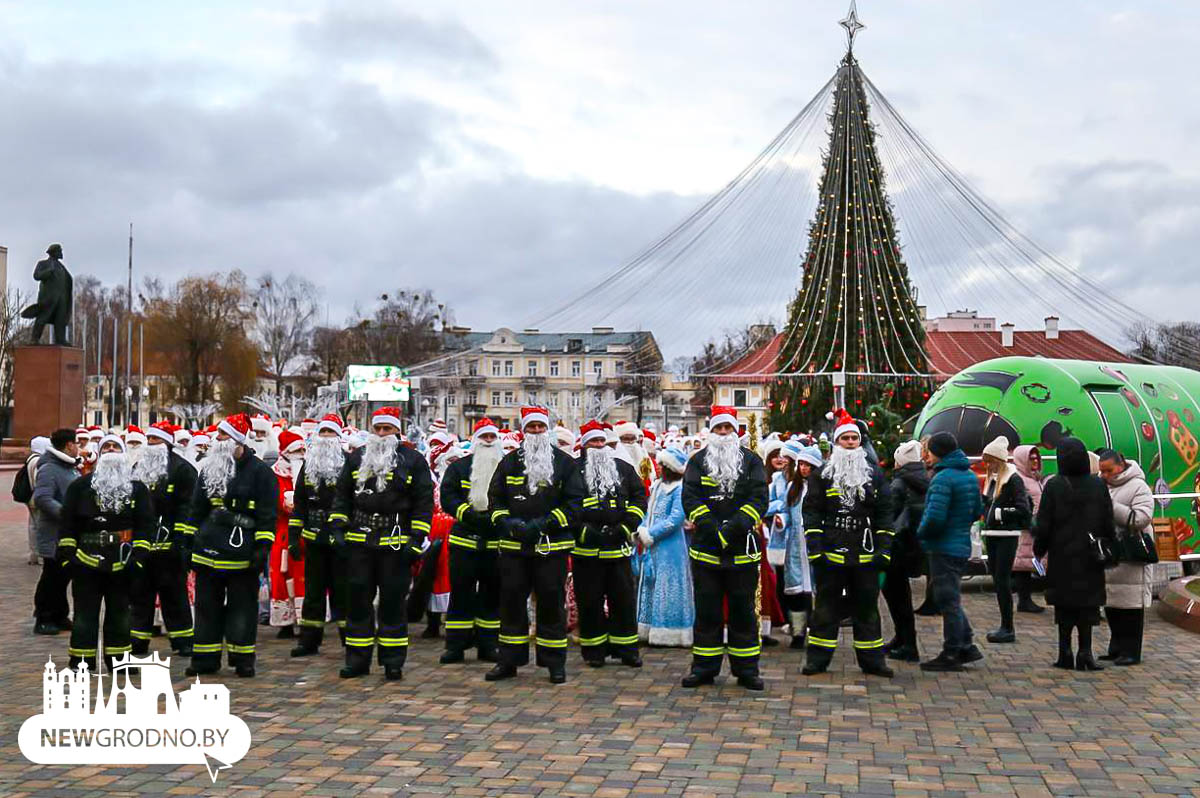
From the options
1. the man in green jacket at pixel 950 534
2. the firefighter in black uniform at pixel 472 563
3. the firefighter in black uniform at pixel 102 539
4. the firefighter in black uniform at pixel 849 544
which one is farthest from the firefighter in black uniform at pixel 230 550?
the man in green jacket at pixel 950 534

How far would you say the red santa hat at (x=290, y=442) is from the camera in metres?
11.3

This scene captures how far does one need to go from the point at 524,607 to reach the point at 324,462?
206 centimetres

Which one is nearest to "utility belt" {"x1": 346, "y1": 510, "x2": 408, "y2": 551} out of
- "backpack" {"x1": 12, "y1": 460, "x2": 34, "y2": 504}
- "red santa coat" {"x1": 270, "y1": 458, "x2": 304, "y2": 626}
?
"red santa coat" {"x1": 270, "y1": 458, "x2": 304, "y2": 626}

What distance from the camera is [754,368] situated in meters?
29.9

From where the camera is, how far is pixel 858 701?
852 cm

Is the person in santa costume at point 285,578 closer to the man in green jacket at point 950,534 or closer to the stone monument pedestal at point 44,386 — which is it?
the man in green jacket at point 950,534

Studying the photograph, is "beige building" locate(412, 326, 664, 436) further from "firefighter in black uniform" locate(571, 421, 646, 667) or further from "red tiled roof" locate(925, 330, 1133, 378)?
"firefighter in black uniform" locate(571, 421, 646, 667)

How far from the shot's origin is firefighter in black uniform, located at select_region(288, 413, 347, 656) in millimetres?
9984

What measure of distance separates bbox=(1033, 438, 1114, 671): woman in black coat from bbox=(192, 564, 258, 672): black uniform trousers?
6.06 meters

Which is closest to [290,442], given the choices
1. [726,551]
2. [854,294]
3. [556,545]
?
[556,545]

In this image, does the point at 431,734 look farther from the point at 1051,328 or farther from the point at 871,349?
the point at 1051,328

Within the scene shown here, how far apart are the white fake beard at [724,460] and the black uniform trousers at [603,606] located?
1297 mm

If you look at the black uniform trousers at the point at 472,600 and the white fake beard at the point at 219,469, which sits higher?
the white fake beard at the point at 219,469

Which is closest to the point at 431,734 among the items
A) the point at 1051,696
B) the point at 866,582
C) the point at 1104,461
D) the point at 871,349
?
the point at 866,582
